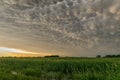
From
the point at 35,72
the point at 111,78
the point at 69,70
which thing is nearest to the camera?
the point at 111,78

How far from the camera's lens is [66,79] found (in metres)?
15.4

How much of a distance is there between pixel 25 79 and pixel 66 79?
3.39 m

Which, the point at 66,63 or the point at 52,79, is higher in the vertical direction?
the point at 66,63

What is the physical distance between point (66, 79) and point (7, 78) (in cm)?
435

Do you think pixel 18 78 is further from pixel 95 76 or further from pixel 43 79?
pixel 95 76

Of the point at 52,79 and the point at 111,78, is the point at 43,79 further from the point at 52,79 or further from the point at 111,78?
the point at 111,78

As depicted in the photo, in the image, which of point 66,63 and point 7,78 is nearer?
point 7,78

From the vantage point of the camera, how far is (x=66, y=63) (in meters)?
20.9

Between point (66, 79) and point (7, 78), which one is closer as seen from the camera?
point (7, 78)

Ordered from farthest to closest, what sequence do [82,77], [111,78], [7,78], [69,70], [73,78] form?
[69,70]
[73,78]
[82,77]
[7,78]
[111,78]

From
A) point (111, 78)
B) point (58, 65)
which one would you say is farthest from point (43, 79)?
point (58, 65)

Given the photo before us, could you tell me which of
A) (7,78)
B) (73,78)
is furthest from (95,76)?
(7,78)

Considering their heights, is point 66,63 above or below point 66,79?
above

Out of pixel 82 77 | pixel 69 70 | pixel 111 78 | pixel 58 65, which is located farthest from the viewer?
pixel 58 65
